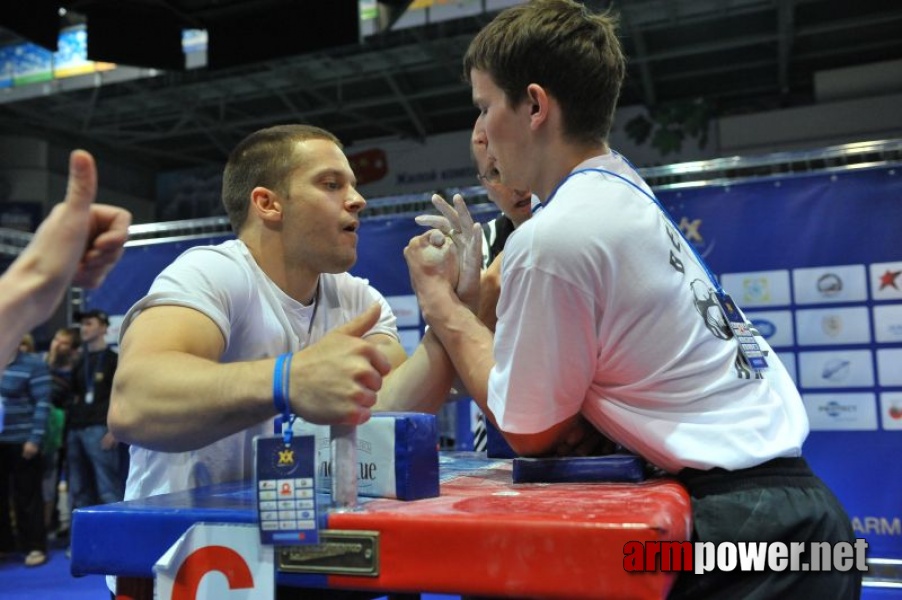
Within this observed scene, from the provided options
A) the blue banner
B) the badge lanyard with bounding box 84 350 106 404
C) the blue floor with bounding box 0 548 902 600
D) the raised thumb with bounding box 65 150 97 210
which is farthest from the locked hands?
the badge lanyard with bounding box 84 350 106 404

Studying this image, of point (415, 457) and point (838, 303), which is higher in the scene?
point (838, 303)

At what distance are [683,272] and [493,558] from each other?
0.64 meters

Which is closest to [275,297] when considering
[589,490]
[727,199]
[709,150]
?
[589,490]

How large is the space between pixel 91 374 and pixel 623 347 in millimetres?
5912

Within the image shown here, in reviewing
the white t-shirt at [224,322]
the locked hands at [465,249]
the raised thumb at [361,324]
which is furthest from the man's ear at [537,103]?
the white t-shirt at [224,322]

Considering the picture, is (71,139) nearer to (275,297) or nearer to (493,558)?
(275,297)

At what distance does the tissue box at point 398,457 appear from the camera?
1.18 metres

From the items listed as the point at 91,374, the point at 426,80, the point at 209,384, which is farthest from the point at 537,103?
the point at 426,80

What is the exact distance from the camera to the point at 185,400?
128 cm

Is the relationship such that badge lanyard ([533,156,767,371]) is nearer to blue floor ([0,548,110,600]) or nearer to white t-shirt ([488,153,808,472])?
white t-shirt ([488,153,808,472])

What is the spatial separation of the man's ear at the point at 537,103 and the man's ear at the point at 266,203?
2.78ft

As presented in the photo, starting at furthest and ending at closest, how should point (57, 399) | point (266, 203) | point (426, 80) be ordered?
1. point (426, 80)
2. point (57, 399)
3. point (266, 203)

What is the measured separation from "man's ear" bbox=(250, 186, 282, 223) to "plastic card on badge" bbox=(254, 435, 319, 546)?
1.10m

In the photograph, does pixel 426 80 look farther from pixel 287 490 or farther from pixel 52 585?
pixel 287 490
